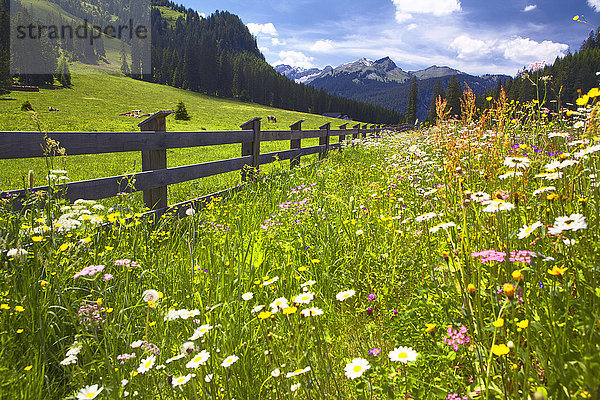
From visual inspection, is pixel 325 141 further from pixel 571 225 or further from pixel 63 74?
pixel 63 74

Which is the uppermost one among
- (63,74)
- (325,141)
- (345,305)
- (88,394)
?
(63,74)

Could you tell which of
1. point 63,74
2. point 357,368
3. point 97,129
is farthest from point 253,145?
point 63,74

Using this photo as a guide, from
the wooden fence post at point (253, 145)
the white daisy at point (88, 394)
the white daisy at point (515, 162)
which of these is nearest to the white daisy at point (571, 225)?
the white daisy at point (515, 162)

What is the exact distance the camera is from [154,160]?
4766 millimetres

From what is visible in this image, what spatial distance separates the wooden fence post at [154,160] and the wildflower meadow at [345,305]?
107 cm

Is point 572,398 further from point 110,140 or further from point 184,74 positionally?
point 184,74

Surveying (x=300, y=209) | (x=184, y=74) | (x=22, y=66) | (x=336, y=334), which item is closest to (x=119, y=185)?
(x=300, y=209)

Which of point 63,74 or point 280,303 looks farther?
point 63,74

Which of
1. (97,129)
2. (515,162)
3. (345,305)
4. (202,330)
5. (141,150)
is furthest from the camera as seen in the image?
(97,129)

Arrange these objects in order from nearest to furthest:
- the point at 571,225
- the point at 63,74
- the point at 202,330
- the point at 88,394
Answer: the point at 571,225
the point at 88,394
the point at 202,330
the point at 63,74

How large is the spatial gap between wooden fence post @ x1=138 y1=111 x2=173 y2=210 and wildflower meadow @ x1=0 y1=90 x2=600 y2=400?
42.3 inches

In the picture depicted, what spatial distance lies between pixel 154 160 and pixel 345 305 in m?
3.68

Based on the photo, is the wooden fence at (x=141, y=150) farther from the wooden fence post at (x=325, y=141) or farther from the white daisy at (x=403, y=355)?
the wooden fence post at (x=325, y=141)

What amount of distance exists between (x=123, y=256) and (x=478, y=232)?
277 cm
